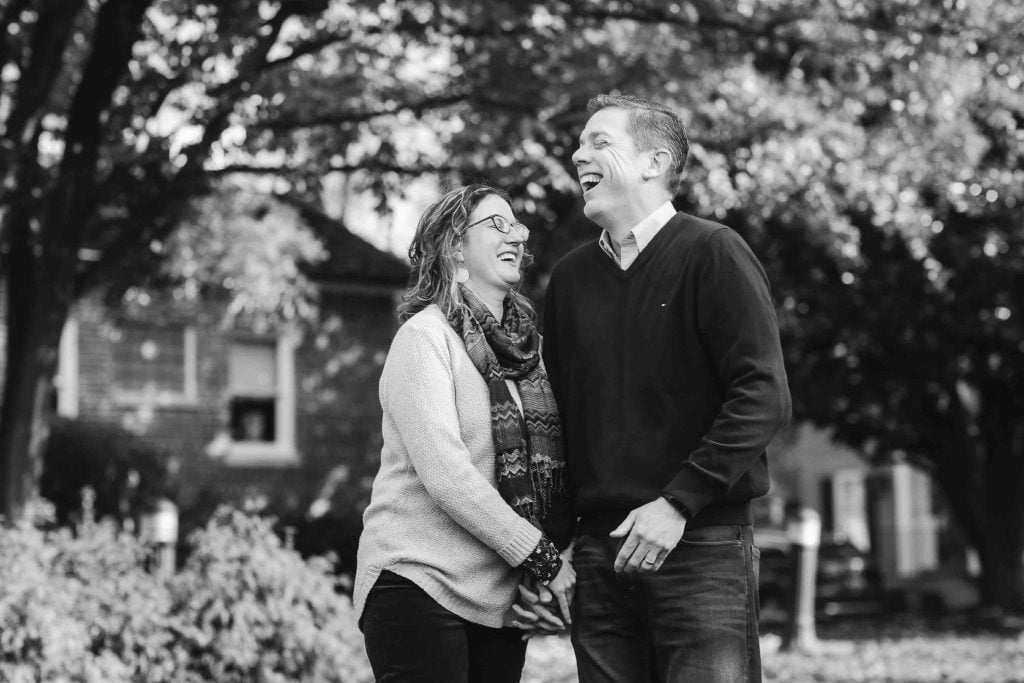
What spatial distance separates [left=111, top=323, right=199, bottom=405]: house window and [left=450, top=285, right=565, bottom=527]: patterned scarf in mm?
17773

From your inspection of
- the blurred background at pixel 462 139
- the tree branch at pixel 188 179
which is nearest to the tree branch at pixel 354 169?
the blurred background at pixel 462 139

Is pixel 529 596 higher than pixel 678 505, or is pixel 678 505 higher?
pixel 678 505

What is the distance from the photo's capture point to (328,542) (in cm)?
1886

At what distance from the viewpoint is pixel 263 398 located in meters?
22.5

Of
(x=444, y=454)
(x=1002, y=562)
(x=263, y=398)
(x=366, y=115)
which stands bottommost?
(x=1002, y=562)

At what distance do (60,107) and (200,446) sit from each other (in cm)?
963

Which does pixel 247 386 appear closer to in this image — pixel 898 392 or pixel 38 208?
pixel 898 392

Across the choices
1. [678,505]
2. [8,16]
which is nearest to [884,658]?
[8,16]

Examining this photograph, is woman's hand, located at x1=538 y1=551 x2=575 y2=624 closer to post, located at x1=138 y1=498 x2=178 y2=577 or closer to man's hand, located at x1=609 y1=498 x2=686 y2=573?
man's hand, located at x1=609 y1=498 x2=686 y2=573

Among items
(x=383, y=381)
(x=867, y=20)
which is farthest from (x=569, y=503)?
(x=867, y=20)

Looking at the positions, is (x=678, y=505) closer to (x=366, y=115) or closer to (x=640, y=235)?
(x=640, y=235)

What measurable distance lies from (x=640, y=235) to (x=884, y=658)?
10.5 meters

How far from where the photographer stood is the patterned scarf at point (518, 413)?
3.62 metres

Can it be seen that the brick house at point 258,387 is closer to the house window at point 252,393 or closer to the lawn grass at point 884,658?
the house window at point 252,393
